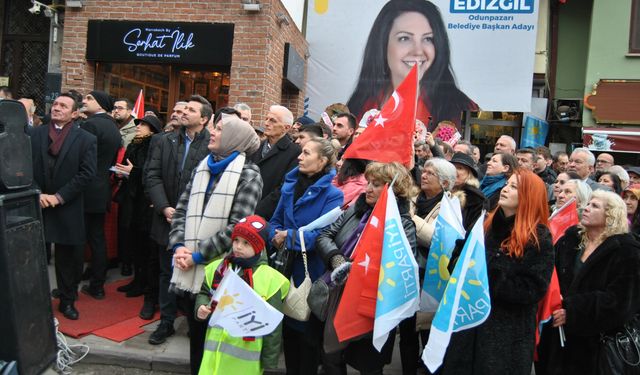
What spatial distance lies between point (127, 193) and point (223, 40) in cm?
364

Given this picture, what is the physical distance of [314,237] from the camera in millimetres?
3703

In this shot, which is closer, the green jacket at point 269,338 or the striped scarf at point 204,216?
the green jacket at point 269,338

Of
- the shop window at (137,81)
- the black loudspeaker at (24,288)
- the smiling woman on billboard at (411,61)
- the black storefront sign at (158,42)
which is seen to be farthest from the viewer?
the smiling woman on billboard at (411,61)

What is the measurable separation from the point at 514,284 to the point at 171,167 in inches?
124

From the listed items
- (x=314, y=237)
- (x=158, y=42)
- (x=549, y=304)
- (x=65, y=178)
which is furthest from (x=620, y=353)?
(x=158, y=42)

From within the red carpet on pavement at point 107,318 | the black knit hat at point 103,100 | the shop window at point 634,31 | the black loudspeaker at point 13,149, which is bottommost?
the red carpet on pavement at point 107,318

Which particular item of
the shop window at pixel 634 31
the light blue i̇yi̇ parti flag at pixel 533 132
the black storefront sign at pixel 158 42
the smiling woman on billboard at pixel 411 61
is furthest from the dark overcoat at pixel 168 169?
the shop window at pixel 634 31

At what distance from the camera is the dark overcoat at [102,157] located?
17.7ft

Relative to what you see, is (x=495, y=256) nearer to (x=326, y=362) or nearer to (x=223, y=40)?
(x=326, y=362)

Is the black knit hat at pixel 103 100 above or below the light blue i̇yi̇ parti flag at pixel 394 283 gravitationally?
above

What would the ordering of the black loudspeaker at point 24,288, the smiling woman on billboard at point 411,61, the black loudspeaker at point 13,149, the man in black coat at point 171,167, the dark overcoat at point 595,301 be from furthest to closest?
the smiling woman on billboard at point 411,61 → the man in black coat at point 171,167 → the dark overcoat at point 595,301 → the black loudspeaker at point 13,149 → the black loudspeaker at point 24,288

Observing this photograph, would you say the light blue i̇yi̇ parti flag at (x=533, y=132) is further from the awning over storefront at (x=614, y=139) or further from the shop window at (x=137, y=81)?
the shop window at (x=137, y=81)

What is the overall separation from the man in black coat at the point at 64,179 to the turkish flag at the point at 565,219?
412 cm

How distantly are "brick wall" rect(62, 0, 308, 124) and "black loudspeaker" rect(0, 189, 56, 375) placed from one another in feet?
18.0
